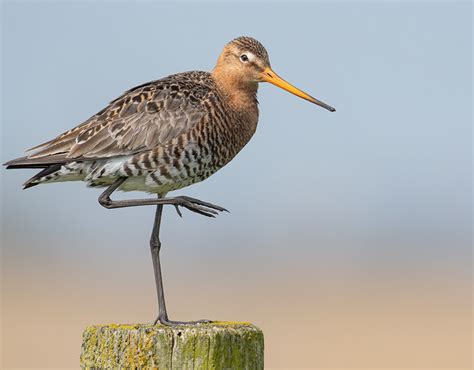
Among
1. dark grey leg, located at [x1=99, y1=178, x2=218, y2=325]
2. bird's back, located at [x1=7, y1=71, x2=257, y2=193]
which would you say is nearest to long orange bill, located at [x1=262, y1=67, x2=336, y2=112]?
bird's back, located at [x1=7, y1=71, x2=257, y2=193]

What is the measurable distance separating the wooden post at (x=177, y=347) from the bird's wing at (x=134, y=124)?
3.47m

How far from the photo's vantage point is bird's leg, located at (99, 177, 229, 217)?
1187 centimetres

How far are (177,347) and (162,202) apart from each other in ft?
9.04

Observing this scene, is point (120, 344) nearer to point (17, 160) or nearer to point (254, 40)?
point (17, 160)

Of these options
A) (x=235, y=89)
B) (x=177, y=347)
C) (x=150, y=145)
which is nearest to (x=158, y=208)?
(x=150, y=145)

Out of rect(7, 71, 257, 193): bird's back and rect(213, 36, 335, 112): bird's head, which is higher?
rect(213, 36, 335, 112): bird's head

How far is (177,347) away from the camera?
968 centimetres

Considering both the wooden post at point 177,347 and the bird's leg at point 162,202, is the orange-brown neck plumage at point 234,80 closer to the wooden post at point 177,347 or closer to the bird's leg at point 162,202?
the bird's leg at point 162,202

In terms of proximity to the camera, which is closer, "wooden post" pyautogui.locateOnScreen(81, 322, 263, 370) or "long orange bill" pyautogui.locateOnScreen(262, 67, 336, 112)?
"wooden post" pyautogui.locateOnScreen(81, 322, 263, 370)

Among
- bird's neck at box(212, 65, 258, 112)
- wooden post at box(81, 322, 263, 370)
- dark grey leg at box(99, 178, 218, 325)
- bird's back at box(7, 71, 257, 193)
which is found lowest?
wooden post at box(81, 322, 263, 370)

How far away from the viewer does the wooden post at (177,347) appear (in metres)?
9.65

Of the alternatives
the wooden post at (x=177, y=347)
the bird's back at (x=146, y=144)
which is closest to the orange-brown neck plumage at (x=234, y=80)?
the bird's back at (x=146, y=144)

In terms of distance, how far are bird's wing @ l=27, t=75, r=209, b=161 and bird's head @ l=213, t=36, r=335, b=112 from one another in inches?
25.2

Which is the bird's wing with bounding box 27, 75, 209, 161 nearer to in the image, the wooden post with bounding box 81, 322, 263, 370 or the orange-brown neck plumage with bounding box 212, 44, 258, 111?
the orange-brown neck plumage with bounding box 212, 44, 258, 111
